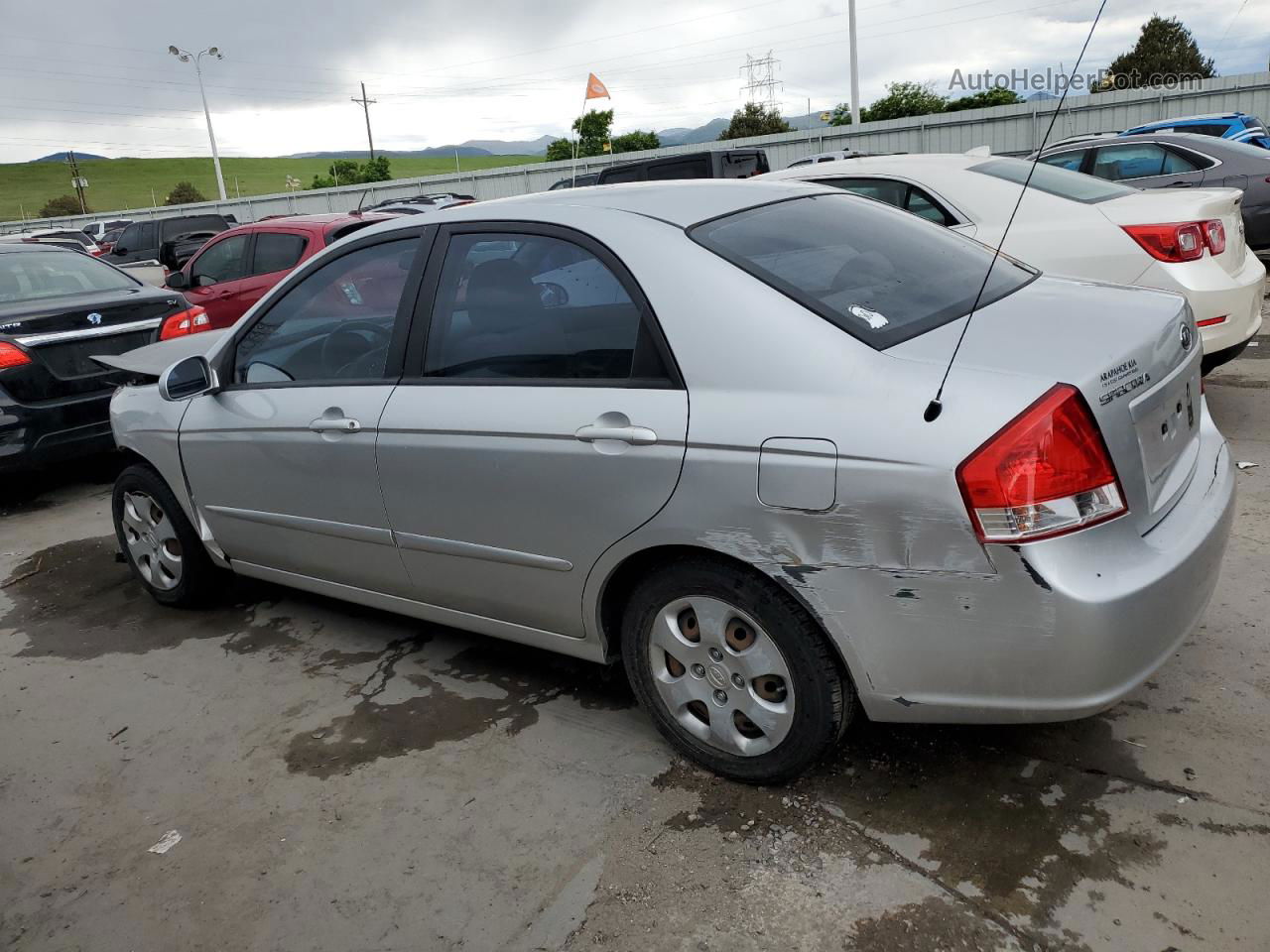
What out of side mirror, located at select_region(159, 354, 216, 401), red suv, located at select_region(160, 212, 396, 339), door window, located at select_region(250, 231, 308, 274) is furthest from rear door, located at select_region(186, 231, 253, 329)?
side mirror, located at select_region(159, 354, 216, 401)

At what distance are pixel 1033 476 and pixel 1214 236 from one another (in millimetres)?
3807

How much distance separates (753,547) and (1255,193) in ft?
32.7

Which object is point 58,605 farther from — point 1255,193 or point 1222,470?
point 1255,193

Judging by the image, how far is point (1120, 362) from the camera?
2.32m

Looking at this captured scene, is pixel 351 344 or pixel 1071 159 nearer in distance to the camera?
pixel 351 344

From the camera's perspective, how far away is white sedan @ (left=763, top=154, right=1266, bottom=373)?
496cm

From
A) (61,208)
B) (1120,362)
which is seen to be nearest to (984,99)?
(1120,362)

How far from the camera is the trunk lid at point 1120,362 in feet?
7.38

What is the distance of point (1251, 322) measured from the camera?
5.14 meters

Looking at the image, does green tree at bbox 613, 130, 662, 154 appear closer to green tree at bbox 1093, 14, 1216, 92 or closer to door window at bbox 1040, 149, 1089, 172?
green tree at bbox 1093, 14, 1216, 92

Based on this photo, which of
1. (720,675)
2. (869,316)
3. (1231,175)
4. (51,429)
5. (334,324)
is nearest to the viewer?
(869,316)

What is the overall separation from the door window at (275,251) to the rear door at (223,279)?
158mm

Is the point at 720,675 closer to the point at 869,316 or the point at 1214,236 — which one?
the point at 869,316

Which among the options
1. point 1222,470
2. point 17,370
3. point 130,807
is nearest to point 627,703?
point 130,807
